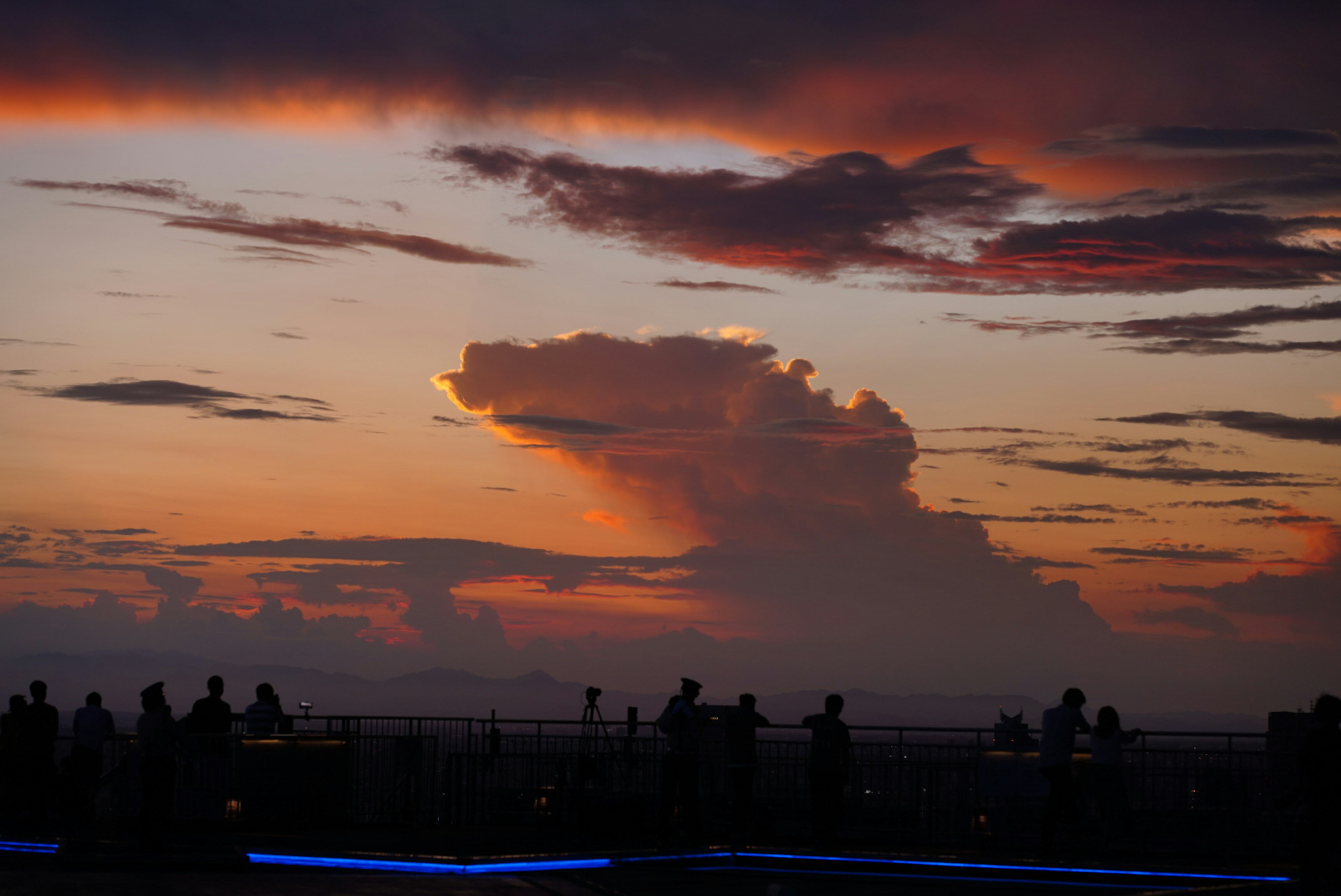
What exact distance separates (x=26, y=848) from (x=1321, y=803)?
13.8 m

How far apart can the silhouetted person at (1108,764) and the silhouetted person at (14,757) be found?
47.3 feet

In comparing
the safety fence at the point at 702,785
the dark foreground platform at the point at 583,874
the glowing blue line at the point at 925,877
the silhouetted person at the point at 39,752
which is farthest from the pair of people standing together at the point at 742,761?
the silhouetted person at the point at 39,752

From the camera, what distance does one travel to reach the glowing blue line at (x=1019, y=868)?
15.3m

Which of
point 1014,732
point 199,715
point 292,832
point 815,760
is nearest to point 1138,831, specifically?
point 1014,732

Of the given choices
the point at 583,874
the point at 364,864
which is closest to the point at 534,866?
the point at 583,874

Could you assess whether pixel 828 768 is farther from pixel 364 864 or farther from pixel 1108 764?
pixel 364 864

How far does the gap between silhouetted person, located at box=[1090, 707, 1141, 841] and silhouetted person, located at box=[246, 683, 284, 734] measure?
11.0 metres

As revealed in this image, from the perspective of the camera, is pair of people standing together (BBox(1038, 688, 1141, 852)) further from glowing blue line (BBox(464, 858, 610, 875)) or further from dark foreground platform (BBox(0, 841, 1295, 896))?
glowing blue line (BBox(464, 858, 610, 875))

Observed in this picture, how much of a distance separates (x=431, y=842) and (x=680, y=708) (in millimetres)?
3625

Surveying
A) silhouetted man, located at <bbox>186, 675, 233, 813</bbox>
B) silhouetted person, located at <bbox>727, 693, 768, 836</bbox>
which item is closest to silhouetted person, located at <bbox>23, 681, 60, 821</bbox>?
silhouetted man, located at <bbox>186, 675, 233, 813</bbox>

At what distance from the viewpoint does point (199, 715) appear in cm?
1925

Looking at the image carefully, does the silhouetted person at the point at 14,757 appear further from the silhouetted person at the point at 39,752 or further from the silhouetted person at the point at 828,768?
the silhouetted person at the point at 828,768

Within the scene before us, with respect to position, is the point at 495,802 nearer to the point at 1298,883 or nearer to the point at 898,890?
the point at 898,890

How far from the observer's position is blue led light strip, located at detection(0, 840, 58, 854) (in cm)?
1570
